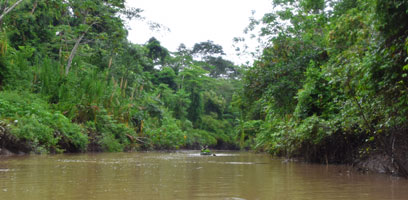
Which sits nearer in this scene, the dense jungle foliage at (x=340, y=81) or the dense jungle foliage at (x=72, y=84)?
the dense jungle foliage at (x=340, y=81)

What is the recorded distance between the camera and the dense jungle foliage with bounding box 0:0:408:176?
18.4ft

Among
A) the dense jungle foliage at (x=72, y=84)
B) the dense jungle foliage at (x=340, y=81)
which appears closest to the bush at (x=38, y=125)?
the dense jungle foliage at (x=72, y=84)

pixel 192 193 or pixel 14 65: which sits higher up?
pixel 14 65

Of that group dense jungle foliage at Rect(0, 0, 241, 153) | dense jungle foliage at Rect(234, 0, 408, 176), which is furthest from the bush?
dense jungle foliage at Rect(234, 0, 408, 176)

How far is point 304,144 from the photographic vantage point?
31.5 feet

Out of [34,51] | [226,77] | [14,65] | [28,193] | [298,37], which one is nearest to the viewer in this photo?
[28,193]

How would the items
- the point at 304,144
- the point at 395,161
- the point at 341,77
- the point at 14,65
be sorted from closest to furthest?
the point at 395,161 < the point at 341,77 < the point at 304,144 < the point at 14,65

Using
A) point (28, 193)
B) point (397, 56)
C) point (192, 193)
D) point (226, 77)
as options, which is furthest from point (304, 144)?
point (226, 77)

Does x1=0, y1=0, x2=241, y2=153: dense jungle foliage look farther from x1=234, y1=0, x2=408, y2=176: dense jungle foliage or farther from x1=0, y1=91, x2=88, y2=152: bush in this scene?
x1=234, y1=0, x2=408, y2=176: dense jungle foliage

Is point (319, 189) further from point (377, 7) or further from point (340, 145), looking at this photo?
point (340, 145)

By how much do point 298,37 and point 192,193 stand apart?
10.7m

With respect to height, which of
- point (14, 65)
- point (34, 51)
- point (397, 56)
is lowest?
point (397, 56)

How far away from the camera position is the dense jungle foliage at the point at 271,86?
5605 millimetres

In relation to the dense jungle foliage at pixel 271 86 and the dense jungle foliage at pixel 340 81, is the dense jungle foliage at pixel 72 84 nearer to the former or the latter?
the dense jungle foliage at pixel 271 86
